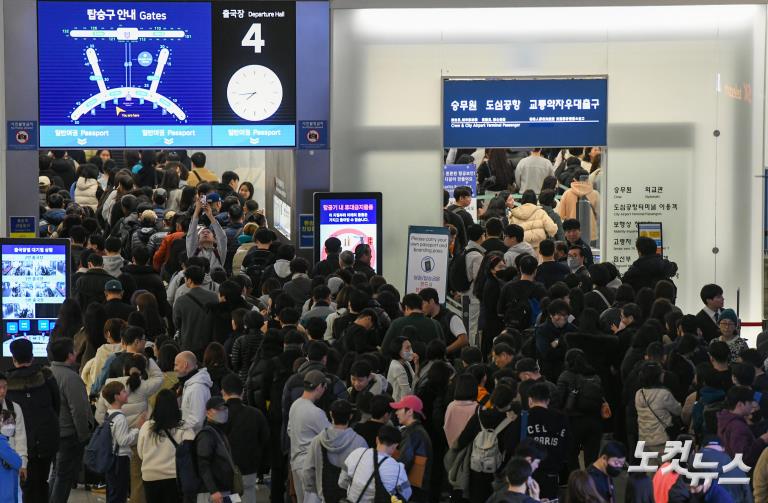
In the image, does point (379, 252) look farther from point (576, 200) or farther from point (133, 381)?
point (133, 381)

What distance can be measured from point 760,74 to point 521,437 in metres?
8.64

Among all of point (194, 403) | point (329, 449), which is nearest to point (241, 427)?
point (194, 403)

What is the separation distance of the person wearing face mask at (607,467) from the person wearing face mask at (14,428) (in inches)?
150

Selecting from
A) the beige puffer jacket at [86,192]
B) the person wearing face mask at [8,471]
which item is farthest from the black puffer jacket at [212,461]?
A: the beige puffer jacket at [86,192]

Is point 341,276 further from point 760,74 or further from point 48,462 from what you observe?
point 760,74

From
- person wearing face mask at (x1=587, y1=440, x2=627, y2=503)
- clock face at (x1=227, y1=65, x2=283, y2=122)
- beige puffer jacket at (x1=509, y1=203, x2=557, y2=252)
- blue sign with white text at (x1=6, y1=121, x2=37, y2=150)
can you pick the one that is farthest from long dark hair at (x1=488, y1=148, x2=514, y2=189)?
person wearing face mask at (x1=587, y1=440, x2=627, y2=503)

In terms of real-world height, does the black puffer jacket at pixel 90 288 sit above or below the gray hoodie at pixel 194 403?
above

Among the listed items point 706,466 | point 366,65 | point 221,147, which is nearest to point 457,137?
point 366,65

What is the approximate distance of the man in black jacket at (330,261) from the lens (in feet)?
45.4

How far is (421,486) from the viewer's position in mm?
9133

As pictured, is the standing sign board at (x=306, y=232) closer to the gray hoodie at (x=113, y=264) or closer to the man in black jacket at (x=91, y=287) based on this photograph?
the gray hoodie at (x=113, y=264)

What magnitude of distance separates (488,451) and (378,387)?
0.94 meters

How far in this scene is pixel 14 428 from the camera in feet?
31.7

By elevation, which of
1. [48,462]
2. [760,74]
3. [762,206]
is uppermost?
[760,74]
